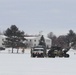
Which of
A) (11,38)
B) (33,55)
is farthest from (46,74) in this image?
(11,38)

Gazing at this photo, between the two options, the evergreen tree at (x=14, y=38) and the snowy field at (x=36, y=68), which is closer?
the snowy field at (x=36, y=68)

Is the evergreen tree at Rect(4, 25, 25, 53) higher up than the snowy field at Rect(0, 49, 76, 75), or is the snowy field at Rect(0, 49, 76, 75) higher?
the evergreen tree at Rect(4, 25, 25, 53)

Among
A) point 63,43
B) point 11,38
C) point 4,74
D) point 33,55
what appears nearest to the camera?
point 4,74

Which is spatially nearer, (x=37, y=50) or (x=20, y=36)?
(x=37, y=50)

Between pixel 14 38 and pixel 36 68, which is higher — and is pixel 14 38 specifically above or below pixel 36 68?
above

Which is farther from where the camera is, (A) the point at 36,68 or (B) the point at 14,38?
(B) the point at 14,38

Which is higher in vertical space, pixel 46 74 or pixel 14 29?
pixel 14 29

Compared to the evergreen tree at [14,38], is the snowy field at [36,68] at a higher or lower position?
lower

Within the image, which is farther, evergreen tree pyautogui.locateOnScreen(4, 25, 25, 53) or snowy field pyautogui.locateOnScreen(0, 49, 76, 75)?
evergreen tree pyautogui.locateOnScreen(4, 25, 25, 53)

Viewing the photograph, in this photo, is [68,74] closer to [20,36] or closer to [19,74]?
[19,74]

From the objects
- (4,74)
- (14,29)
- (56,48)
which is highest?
(14,29)

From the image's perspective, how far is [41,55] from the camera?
176ft

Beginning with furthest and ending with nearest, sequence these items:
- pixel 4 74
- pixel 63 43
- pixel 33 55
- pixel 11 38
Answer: pixel 63 43, pixel 11 38, pixel 33 55, pixel 4 74

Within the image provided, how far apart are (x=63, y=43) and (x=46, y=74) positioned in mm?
142017
